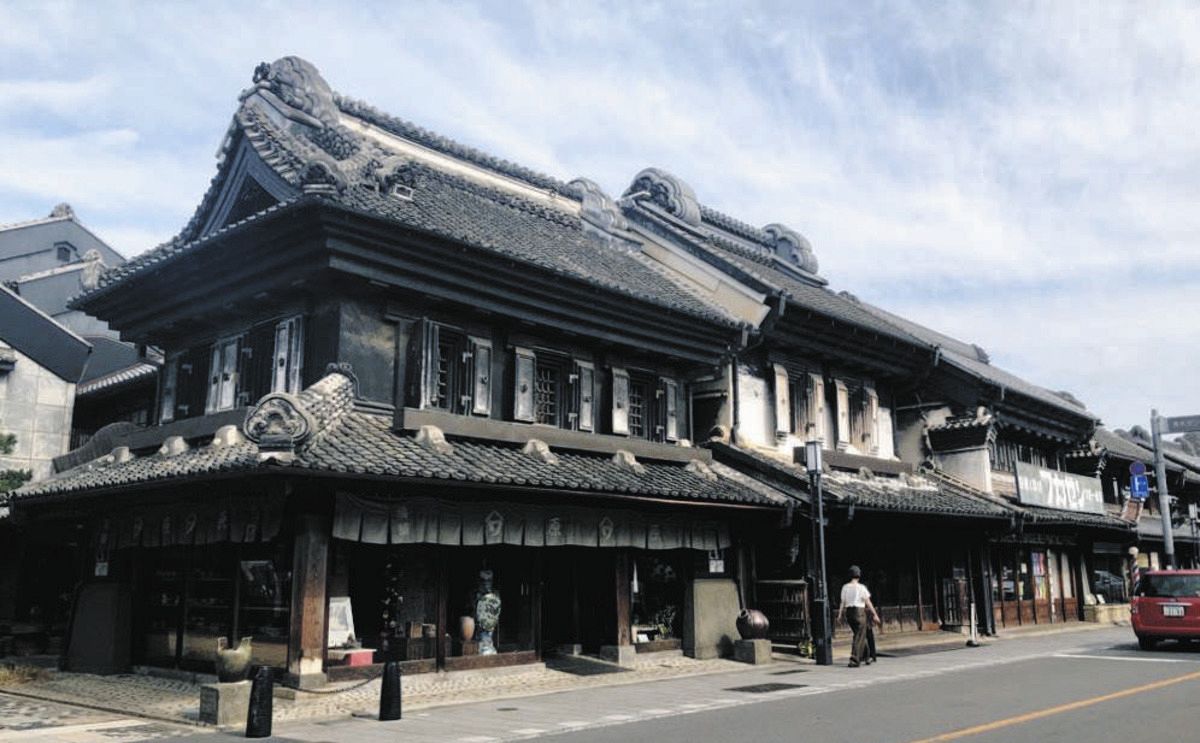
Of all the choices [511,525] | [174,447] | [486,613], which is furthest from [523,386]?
[174,447]

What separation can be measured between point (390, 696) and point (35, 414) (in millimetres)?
17422

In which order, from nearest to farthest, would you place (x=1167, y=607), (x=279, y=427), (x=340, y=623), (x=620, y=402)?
(x=279, y=427) < (x=340, y=623) < (x=620, y=402) < (x=1167, y=607)

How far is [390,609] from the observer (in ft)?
51.8

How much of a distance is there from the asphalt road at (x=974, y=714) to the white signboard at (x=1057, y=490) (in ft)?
39.4

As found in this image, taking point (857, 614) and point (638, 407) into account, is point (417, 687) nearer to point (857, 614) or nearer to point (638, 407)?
point (638, 407)

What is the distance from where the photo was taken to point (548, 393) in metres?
19.3

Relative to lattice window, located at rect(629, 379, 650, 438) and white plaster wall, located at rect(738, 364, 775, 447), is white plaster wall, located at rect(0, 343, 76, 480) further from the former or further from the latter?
white plaster wall, located at rect(738, 364, 775, 447)

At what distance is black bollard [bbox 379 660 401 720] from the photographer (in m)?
12.7

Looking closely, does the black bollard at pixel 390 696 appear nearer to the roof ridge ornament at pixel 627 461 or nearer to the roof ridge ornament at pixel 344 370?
the roof ridge ornament at pixel 344 370

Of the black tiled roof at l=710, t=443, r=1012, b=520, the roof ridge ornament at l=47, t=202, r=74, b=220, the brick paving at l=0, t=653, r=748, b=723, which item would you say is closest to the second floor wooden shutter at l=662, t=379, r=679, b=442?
the black tiled roof at l=710, t=443, r=1012, b=520

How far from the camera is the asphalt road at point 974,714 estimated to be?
10820 millimetres

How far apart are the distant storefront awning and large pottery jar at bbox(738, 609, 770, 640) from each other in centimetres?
154

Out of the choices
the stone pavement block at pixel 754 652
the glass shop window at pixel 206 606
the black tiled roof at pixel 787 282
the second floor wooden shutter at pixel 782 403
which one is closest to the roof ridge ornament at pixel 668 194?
the black tiled roof at pixel 787 282

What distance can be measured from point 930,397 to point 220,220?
20706mm
